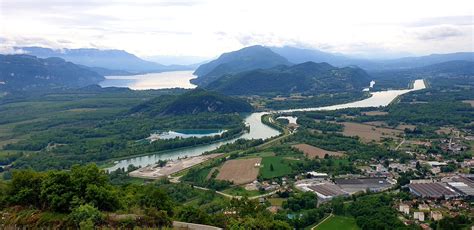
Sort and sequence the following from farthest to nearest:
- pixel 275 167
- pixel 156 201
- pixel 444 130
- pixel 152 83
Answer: pixel 152 83
pixel 444 130
pixel 275 167
pixel 156 201

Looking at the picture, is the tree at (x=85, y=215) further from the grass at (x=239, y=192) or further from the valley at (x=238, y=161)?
the grass at (x=239, y=192)

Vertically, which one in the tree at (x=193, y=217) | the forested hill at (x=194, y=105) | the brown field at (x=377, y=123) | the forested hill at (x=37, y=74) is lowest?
the brown field at (x=377, y=123)

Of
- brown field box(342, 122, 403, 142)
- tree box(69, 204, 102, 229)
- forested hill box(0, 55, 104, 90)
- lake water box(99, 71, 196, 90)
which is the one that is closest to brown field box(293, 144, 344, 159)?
brown field box(342, 122, 403, 142)

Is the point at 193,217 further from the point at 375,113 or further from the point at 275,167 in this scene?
the point at 375,113

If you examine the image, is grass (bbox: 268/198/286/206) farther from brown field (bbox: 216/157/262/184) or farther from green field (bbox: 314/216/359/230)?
brown field (bbox: 216/157/262/184)

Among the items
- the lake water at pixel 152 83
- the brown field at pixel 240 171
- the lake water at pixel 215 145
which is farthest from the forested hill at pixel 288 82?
the brown field at pixel 240 171

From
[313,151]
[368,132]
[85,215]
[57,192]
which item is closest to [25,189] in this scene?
[57,192]

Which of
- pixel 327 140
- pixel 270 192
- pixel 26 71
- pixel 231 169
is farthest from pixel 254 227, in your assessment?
pixel 26 71
